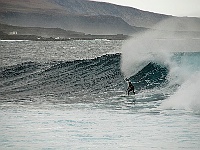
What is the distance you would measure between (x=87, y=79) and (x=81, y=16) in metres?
0.61

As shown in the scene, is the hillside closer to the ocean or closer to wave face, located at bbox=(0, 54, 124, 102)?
the ocean

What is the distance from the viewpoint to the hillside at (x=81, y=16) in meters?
4.14

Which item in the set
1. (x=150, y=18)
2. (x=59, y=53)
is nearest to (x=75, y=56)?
(x=59, y=53)

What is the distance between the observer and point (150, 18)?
414 centimetres

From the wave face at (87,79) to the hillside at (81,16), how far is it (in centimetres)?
30

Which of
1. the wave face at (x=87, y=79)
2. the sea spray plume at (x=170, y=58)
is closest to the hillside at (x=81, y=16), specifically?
the sea spray plume at (x=170, y=58)

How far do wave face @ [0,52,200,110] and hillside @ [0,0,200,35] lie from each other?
11.7 inches

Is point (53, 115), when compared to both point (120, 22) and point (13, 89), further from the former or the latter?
point (120, 22)

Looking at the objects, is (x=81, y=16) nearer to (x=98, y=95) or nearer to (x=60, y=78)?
(x=60, y=78)

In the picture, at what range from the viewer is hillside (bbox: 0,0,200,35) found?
4.14 m

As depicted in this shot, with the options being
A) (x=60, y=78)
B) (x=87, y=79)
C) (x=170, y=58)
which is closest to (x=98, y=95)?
(x=87, y=79)

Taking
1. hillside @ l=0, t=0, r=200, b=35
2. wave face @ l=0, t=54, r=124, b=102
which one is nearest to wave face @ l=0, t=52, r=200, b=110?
wave face @ l=0, t=54, r=124, b=102

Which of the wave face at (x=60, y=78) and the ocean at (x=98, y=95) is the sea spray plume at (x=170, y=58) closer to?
the ocean at (x=98, y=95)

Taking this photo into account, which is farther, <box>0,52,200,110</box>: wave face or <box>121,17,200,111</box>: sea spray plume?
<box>0,52,200,110</box>: wave face
